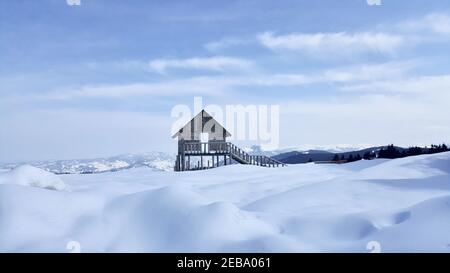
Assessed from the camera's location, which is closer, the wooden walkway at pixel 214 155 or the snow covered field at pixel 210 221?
the snow covered field at pixel 210 221

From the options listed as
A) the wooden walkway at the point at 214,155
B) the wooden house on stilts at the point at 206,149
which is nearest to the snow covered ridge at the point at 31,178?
the wooden house on stilts at the point at 206,149

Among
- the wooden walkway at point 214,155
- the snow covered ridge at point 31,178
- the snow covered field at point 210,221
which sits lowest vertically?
the wooden walkway at point 214,155

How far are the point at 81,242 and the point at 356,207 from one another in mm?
3108

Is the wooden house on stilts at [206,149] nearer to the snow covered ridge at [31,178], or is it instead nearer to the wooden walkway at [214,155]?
the wooden walkway at [214,155]

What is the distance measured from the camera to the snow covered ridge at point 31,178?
487cm

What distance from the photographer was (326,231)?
3.70 meters

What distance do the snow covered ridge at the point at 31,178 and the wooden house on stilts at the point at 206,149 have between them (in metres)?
18.7

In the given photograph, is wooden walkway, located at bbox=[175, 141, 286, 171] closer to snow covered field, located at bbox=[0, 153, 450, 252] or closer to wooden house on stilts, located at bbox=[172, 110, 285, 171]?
wooden house on stilts, located at bbox=[172, 110, 285, 171]

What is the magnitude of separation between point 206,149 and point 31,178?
66.0 feet

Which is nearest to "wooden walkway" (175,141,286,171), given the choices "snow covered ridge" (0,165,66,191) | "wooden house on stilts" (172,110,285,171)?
"wooden house on stilts" (172,110,285,171)

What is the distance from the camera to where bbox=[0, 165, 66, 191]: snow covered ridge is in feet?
16.0

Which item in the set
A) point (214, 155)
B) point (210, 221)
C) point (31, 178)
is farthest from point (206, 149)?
point (210, 221)

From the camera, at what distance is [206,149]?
25062 mm
